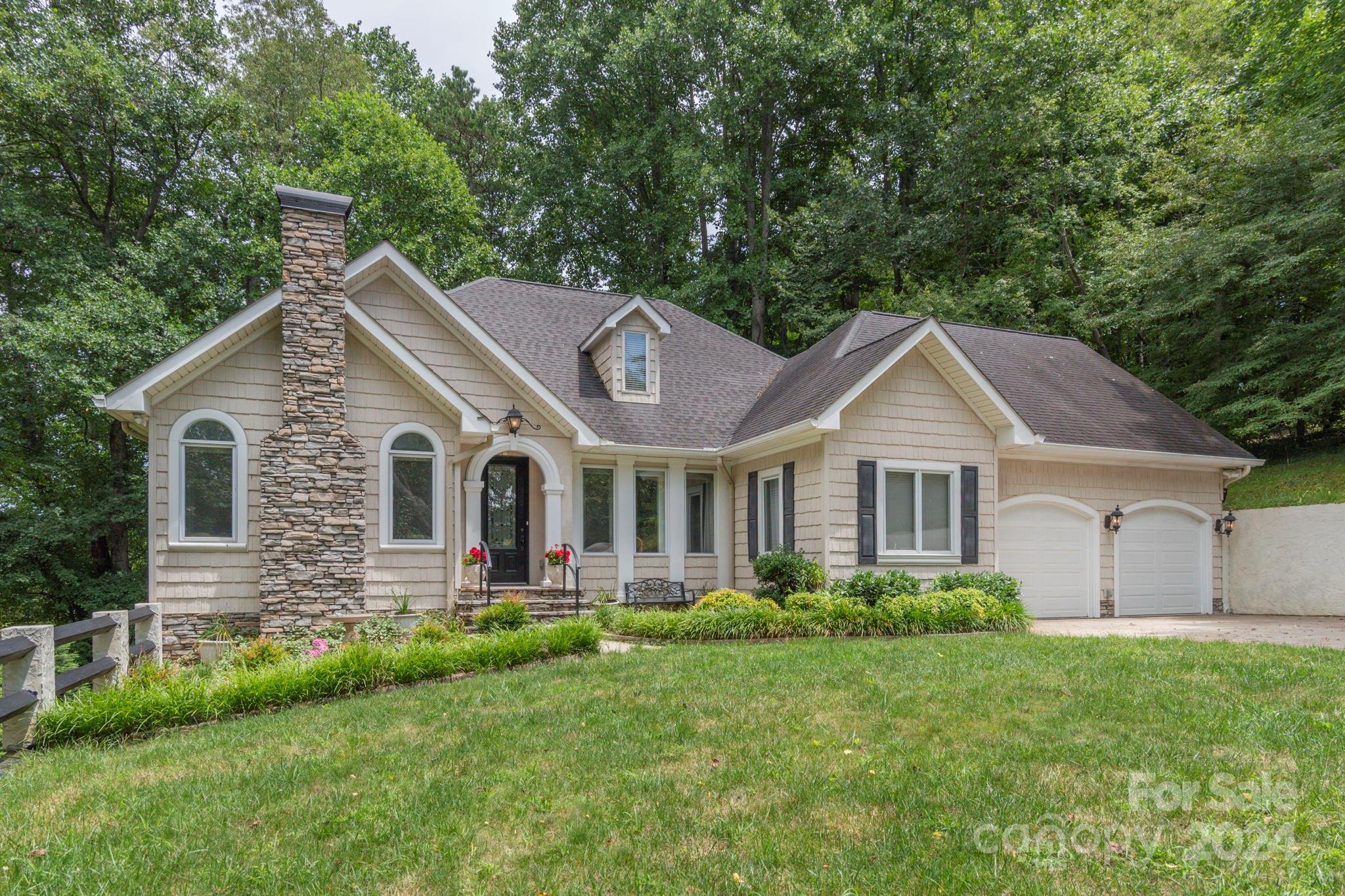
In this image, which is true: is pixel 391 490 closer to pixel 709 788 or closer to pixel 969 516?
pixel 709 788

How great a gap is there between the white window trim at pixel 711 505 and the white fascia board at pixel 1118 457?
5271 millimetres

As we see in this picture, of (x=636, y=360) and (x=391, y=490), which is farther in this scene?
(x=636, y=360)

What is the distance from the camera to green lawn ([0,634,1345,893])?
3596 mm

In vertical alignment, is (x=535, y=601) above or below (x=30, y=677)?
below

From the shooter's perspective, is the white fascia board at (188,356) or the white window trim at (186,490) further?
the white window trim at (186,490)

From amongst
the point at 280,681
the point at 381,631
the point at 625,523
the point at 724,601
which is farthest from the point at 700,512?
the point at 280,681

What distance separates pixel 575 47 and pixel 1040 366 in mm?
18814

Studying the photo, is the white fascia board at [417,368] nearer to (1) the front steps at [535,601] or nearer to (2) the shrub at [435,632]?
(1) the front steps at [535,601]

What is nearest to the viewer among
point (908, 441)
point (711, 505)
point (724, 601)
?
point (724, 601)

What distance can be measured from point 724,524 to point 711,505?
0.46 metres

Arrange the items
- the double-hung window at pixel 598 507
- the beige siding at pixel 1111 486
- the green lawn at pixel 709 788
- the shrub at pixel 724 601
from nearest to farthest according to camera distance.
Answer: the green lawn at pixel 709 788, the shrub at pixel 724 601, the double-hung window at pixel 598 507, the beige siding at pixel 1111 486

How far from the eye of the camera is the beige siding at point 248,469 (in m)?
10.8

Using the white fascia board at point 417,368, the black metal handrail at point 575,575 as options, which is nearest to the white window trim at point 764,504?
the black metal handrail at point 575,575

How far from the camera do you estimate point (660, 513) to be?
15.1 m
